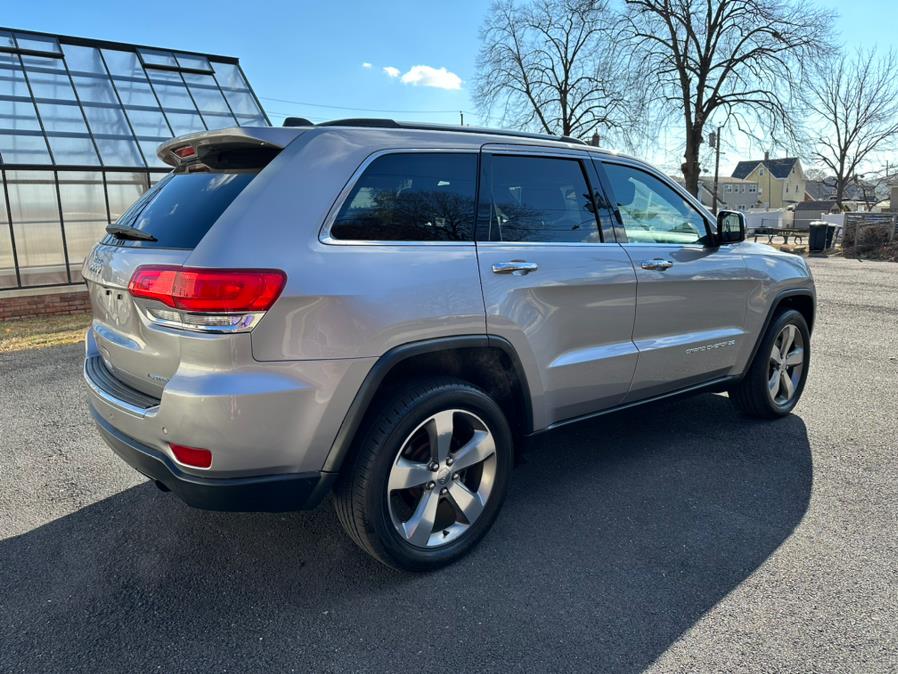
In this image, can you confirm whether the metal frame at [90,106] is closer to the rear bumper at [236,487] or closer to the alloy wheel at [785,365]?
the rear bumper at [236,487]

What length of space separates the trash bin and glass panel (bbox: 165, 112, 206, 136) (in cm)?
2077

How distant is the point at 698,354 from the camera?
390 centimetres

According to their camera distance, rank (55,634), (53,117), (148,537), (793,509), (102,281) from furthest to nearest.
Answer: (53,117), (793,509), (148,537), (102,281), (55,634)

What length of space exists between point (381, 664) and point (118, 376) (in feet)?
5.43

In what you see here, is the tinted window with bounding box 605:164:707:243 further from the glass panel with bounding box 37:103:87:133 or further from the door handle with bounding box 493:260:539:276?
the glass panel with bounding box 37:103:87:133

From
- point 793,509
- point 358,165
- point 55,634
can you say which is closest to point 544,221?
point 358,165

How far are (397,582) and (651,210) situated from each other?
2.57 meters

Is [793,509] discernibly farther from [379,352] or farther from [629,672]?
[379,352]

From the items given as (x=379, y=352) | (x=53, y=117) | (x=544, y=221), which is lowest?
(x=379, y=352)

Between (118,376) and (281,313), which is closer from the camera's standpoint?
(281,313)

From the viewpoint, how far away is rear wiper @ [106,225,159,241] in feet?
8.56

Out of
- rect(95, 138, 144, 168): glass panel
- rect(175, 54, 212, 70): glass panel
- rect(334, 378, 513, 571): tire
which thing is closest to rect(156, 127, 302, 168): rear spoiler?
rect(334, 378, 513, 571): tire

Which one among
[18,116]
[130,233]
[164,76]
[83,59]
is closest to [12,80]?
[18,116]

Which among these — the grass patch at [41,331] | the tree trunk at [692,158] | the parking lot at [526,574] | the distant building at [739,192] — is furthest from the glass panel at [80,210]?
the distant building at [739,192]
